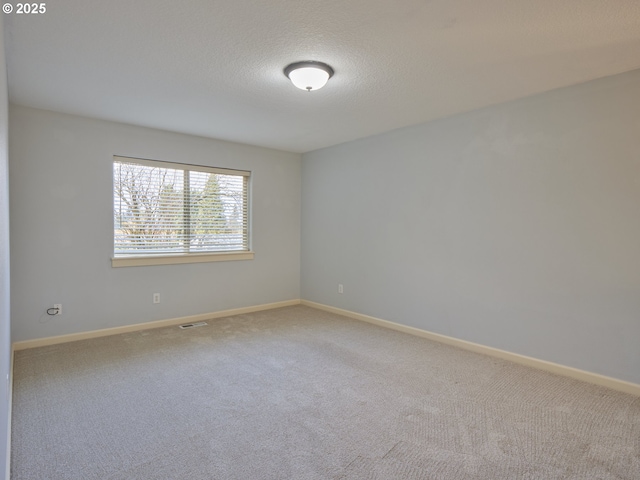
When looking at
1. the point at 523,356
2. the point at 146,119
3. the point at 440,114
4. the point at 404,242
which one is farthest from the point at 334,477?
the point at 146,119

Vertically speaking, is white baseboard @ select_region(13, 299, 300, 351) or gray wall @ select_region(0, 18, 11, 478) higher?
gray wall @ select_region(0, 18, 11, 478)

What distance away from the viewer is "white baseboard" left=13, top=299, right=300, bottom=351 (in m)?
3.63

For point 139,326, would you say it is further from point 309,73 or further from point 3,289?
point 309,73

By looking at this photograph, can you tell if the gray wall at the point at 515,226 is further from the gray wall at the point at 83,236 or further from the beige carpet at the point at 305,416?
the gray wall at the point at 83,236

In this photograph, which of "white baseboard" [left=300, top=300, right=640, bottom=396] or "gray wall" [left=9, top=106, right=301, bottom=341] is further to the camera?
"gray wall" [left=9, top=106, right=301, bottom=341]

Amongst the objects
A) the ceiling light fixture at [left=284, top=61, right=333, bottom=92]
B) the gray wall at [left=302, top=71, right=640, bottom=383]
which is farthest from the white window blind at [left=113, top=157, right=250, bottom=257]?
the ceiling light fixture at [left=284, top=61, right=333, bottom=92]

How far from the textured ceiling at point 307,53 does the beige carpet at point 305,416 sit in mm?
2343

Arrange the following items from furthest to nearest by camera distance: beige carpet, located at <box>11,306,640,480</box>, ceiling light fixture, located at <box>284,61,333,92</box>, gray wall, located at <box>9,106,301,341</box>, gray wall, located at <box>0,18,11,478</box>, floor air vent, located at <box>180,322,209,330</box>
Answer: floor air vent, located at <box>180,322,209,330</box>
gray wall, located at <box>9,106,301,341</box>
ceiling light fixture, located at <box>284,61,333,92</box>
beige carpet, located at <box>11,306,640,480</box>
gray wall, located at <box>0,18,11,478</box>

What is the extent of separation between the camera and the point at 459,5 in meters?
1.96

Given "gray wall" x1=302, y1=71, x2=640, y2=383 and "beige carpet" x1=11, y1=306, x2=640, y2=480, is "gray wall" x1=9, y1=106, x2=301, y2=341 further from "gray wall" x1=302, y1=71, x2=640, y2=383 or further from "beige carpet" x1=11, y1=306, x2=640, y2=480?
"gray wall" x1=302, y1=71, x2=640, y2=383

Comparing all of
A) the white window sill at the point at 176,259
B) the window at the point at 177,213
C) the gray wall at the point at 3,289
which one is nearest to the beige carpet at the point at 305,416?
the gray wall at the point at 3,289

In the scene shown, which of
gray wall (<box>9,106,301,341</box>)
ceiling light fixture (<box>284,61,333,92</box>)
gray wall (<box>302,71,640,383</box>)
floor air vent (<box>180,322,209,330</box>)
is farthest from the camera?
floor air vent (<box>180,322,209,330</box>)

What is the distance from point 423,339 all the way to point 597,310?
1.61m

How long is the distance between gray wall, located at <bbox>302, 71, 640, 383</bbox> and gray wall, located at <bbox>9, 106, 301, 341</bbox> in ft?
6.57
